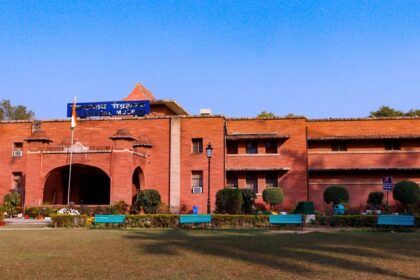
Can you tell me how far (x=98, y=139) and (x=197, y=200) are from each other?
8.92 m

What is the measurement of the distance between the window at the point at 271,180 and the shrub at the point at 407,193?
829cm

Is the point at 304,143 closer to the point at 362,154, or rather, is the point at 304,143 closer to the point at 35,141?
the point at 362,154

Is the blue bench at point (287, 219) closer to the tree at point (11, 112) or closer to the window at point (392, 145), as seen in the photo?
the window at point (392, 145)

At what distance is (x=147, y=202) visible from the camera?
99.5ft

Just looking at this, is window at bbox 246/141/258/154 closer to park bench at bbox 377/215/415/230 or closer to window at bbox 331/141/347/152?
window at bbox 331/141/347/152

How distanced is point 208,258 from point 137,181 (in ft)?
79.3

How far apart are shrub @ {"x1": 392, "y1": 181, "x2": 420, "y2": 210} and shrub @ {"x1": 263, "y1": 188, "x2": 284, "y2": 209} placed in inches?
291

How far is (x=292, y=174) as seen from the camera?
3509 centimetres

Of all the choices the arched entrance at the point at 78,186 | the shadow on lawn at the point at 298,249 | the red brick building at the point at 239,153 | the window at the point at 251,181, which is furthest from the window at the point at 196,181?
the shadow on lawn at the point at 298,249

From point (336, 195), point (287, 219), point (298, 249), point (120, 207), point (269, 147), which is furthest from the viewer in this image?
point (269, 147)

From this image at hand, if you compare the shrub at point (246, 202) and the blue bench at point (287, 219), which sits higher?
the shrub at point (246, 202)

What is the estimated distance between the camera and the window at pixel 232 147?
3631 centimetres

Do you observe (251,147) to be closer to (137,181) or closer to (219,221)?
(137,181)

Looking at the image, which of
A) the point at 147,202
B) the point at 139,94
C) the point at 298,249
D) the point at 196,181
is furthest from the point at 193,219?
the point at 139,94
